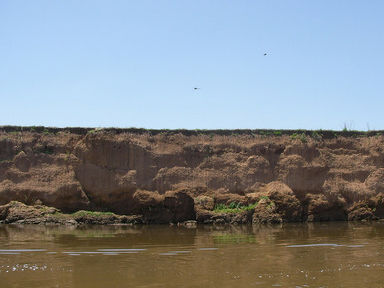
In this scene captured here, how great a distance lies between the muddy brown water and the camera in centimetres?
1020

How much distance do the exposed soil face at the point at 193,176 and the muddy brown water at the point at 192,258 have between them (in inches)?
157

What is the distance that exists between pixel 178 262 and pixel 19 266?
3.62 metres

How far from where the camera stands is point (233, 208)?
2377 cm

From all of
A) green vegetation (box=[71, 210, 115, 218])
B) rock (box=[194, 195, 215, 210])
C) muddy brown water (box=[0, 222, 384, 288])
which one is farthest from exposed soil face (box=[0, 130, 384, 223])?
muddy brown water (box=[0, 222, 384, 288])

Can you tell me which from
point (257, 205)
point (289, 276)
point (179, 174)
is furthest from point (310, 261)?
point (179, 174)

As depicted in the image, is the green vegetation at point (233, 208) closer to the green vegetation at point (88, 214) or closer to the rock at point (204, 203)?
the rock at point (204, 203)

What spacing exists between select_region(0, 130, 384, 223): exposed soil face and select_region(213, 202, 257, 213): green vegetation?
13cm

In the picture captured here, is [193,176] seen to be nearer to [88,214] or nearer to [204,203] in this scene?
[204,203]

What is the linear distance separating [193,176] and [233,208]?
8.23 ft

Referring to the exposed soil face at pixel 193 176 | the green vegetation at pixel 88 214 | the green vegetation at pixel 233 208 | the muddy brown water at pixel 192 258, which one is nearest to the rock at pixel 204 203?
the exposed soil face at pixel 193 176

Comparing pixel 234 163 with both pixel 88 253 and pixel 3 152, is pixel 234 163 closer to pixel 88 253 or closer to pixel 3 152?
pixel 3 152

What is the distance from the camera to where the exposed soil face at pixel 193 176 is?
23641 mm

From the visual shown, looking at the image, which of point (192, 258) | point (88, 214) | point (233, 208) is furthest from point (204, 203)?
point (192, 258)

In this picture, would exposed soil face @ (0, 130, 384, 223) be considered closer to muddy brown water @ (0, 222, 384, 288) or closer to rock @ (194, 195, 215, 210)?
rock @ (194, 195, 215, 210)
